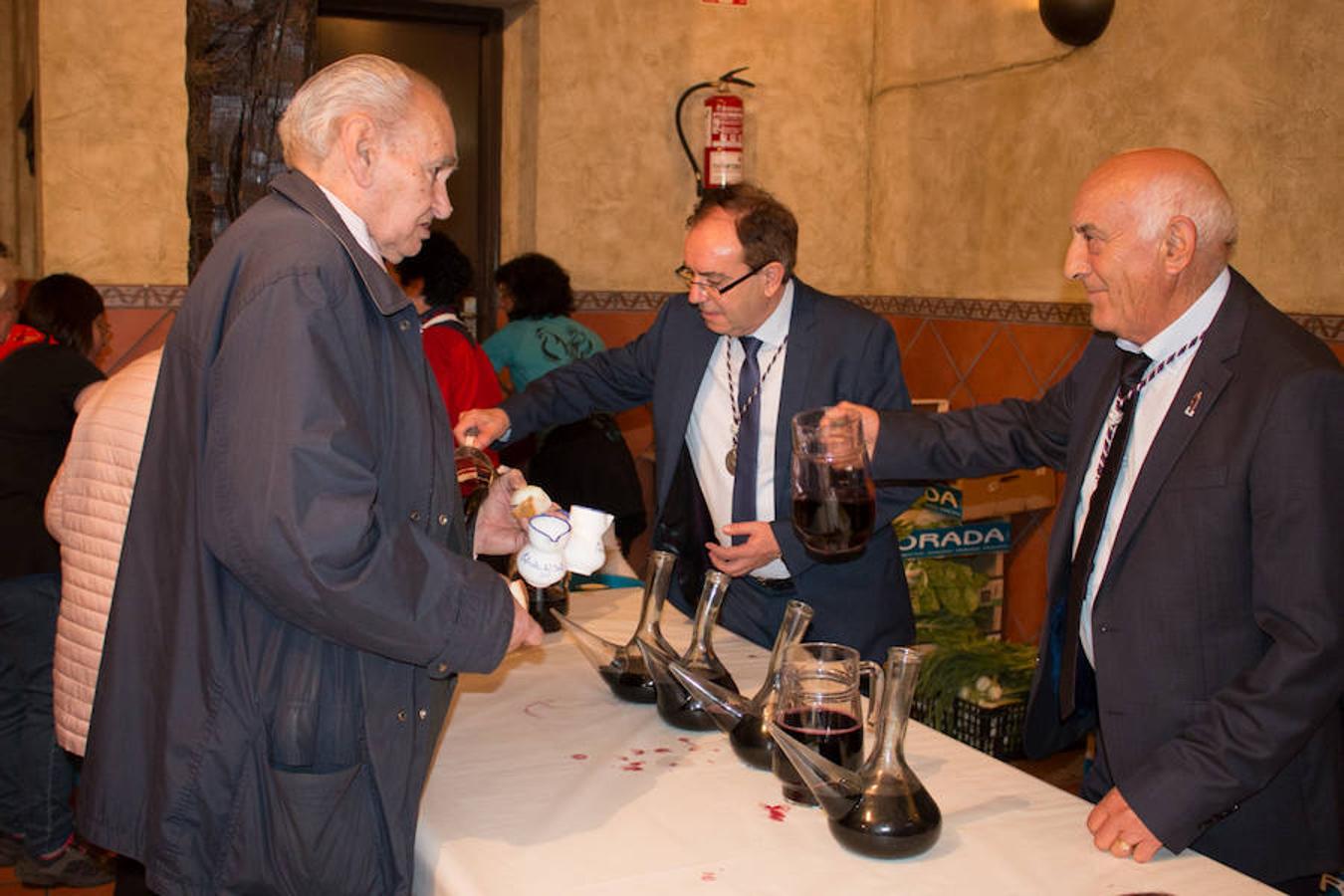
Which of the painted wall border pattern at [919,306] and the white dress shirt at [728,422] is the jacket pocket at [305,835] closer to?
the white dress shirt at [728,422]

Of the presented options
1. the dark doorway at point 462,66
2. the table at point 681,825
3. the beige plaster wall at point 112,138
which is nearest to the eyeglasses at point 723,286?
the table at point 681,825

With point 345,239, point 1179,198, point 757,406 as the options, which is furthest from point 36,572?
point 1179,198

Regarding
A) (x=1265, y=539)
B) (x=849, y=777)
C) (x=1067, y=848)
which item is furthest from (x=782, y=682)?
(x=1265, y=539)

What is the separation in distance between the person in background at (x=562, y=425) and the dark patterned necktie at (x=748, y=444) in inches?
81.9

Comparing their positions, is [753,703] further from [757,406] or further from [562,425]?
[562,425]

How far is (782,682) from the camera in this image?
1.83m

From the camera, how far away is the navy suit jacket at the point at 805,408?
117 inches

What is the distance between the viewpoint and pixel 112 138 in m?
4.94

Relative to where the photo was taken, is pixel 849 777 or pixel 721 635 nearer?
pixel 849 777

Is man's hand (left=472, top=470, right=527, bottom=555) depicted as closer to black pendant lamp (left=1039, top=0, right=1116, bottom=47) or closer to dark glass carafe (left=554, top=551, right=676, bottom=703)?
dark glass carafe (left=554, top=551, right=676, bottom=703)

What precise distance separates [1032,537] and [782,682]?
3861mm

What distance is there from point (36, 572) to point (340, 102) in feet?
7.92

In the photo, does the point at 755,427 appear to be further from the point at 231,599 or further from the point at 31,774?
the point at 31,774

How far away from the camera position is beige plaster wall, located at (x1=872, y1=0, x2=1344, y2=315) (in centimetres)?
424
